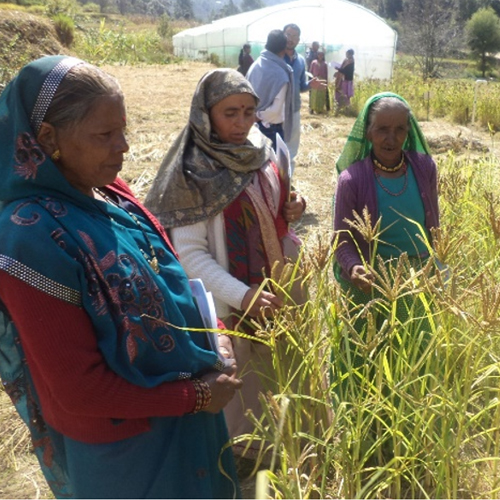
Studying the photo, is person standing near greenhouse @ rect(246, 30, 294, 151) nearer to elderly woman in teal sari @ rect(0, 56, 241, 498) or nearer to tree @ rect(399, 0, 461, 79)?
elderly woman in teal sari @ rect(0, 56, 241, 498)

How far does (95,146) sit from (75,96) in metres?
0.10

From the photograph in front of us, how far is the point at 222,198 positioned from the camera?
180 centimetres

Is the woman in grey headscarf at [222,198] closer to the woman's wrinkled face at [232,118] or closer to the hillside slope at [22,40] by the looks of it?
the woman's wrinkled face at [232,118]

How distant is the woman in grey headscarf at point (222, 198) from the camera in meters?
1.80

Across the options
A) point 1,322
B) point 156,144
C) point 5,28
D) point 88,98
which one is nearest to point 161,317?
point 1,322

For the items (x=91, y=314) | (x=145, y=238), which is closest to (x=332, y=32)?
(x=145, y=238)

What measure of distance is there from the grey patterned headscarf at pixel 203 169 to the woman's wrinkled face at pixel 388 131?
15.9 inches

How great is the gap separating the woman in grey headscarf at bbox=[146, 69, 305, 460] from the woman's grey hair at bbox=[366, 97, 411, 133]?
39 centimetres

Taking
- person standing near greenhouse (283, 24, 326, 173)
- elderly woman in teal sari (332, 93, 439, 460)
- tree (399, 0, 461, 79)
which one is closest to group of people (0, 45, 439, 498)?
elderly woman in teal sari (332, 93, 439, 460)

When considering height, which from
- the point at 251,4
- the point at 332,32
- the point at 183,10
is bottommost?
the point at 332,32

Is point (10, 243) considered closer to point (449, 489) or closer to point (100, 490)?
point (100, 490)

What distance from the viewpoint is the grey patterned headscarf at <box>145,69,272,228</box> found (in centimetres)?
180

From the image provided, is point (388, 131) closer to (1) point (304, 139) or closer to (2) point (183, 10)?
(1) point (304, 139)

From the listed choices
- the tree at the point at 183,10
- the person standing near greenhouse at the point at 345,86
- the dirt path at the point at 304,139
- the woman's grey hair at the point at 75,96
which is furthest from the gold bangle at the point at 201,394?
the tree at the point at 183,10
